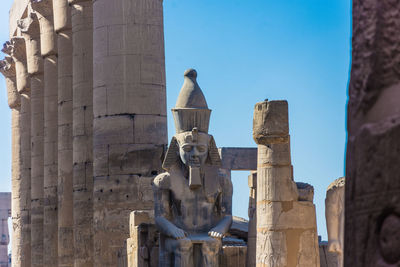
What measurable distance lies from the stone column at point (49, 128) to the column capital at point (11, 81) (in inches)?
312

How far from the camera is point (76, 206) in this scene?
→ 19.8 meters

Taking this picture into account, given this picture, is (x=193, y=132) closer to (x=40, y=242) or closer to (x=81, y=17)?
(x=81, y=17)

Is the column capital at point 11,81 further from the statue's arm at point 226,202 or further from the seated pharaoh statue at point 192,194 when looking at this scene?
the statue's arm at point 226,202

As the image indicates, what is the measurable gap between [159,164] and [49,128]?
8887 millimetres

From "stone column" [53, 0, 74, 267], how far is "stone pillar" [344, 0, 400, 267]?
65.2ft

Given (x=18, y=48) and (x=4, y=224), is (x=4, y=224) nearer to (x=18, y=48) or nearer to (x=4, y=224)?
(x=4, y=224)

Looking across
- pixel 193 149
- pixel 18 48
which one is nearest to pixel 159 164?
pixel 193 149

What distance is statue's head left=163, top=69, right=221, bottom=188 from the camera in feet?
39.0

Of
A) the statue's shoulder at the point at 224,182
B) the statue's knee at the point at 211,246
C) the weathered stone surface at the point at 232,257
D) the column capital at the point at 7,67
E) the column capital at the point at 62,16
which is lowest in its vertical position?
the weathered stone surface at the point at 232,257

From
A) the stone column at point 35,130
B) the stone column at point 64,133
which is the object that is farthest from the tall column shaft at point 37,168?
the stone column at point 64,133

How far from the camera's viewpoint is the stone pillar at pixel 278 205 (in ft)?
40.4

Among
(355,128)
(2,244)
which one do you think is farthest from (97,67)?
(2,244)

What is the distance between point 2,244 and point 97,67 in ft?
105

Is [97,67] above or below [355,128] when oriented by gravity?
above
